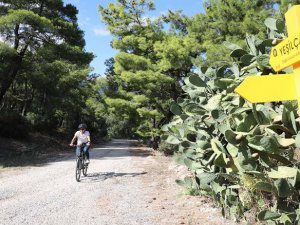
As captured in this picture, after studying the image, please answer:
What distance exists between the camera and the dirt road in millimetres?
6684

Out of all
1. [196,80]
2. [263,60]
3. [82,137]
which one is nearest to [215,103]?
[196,80]

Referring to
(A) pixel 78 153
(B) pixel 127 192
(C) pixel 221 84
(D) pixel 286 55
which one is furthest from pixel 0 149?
(D) pixel 286 55

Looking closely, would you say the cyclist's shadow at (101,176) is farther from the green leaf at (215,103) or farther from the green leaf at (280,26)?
the green leaf at (280,26)

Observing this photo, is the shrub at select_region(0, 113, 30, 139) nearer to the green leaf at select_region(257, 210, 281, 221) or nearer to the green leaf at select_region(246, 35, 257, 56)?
the green leaf at select_region(246, 35, 257, 56)

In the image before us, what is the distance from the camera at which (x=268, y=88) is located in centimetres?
258

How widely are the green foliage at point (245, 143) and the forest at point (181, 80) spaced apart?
1cm

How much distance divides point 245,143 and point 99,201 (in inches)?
205

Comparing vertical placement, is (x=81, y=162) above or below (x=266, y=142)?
below

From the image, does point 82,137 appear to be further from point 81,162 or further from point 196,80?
point 196,80

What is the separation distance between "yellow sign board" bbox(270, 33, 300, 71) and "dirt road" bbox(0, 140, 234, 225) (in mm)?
3606

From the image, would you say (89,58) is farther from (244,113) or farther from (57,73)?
(244,113)

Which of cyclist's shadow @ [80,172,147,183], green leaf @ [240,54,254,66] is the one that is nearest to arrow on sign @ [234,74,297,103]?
green leaf @ [240,54,254,66]

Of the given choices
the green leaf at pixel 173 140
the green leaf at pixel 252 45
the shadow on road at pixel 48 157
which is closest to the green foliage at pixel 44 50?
the shadow on road at pixel 48 157

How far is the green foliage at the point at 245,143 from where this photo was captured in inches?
142
